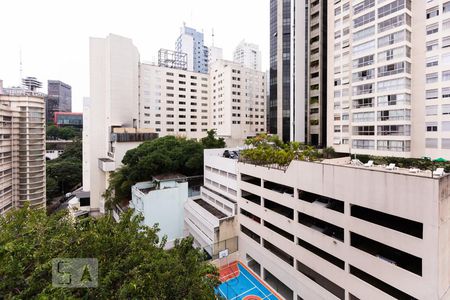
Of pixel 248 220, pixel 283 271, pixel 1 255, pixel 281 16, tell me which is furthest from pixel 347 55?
pixel 1 255

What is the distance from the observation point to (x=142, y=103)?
56469mm

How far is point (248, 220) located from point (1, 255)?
61.3 feet

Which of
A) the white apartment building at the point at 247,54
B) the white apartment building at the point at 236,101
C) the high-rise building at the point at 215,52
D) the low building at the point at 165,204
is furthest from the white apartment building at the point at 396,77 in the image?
the white apartment building at the point at 247,54

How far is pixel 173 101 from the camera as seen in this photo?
60500 millimetres

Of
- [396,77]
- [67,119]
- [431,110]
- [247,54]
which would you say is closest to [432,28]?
[396,77]

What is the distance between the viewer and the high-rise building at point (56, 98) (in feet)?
382

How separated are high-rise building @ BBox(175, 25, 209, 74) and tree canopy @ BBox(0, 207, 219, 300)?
98.9 meters

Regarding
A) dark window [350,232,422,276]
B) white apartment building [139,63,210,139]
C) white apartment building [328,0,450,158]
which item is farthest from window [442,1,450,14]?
white apartment building [139,63,210,139]

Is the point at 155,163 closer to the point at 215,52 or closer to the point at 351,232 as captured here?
the point at 351,232

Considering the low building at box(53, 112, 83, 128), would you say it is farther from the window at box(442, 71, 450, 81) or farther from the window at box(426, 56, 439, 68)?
the window at box(442, 71, 450, 81)

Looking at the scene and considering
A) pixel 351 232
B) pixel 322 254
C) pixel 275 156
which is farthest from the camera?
pixel 275 156

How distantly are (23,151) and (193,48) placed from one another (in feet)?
279

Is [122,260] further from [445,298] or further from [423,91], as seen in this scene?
[423,91]

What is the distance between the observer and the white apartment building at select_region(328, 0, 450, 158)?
84.9 feet
